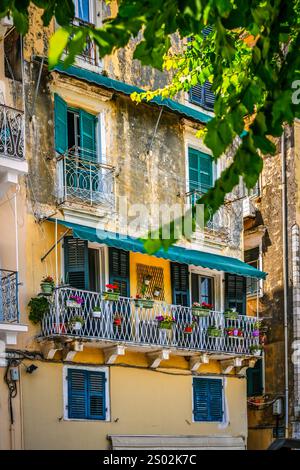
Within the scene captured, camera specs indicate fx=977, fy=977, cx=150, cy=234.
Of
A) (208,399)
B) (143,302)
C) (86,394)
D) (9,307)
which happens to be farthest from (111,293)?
(208,399)

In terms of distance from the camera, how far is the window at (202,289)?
23.9 m

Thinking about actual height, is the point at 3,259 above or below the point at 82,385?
above

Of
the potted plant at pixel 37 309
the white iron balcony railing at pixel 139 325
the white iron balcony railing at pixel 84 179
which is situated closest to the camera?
the potted plant at pixel 37 309

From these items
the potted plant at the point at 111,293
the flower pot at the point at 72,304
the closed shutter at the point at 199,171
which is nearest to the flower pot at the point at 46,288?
the flower pot at the point at 72,304

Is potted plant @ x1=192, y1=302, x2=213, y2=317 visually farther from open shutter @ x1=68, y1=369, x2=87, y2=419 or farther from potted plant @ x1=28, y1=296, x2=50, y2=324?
potted plant @ x1=28, y1=296, x2=50, y2=324

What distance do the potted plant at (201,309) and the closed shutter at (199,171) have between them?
2.92 meters

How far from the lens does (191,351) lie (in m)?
22.2

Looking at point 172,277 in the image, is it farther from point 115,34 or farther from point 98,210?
point 115,34

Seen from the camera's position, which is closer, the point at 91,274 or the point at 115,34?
the point at 115,34

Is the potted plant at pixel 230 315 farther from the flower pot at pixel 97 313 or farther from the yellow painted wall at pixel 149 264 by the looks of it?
the flower pot at pixel 97 313

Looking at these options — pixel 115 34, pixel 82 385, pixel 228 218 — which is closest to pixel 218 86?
pixel 115 34

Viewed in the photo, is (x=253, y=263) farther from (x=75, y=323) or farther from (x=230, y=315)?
(x=75, y=323)

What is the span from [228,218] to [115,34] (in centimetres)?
1713

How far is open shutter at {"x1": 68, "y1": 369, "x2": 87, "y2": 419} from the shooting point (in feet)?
65.8
